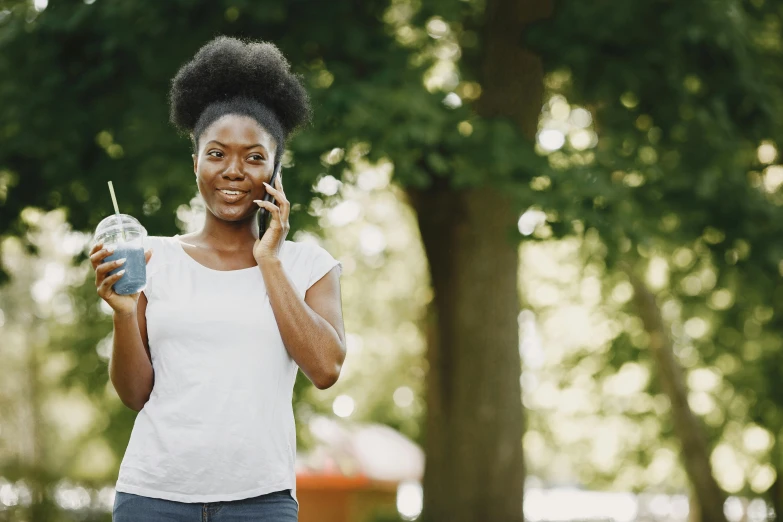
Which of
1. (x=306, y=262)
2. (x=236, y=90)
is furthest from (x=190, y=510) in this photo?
(x=236, y=90)

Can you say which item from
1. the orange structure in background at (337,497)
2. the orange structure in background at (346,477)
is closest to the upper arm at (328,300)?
the orange structure in background at (346,477)

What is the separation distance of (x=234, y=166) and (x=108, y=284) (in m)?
0.45

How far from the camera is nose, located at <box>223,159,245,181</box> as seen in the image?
2.67 metres

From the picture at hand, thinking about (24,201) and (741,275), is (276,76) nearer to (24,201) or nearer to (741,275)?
(24,201)

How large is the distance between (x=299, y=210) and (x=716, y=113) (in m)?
3.65

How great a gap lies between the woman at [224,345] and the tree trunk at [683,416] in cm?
1116

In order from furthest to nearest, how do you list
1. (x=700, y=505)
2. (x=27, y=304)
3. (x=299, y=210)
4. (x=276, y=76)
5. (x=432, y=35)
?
1. (x=27, y=304)
2. (x=700, y=505)
3. (x=432, y=35)
4. (x=299, y=210)
5. (x=276, y=76)

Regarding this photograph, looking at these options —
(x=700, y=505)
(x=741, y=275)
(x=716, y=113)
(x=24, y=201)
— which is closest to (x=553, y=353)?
(x=700, y=505)

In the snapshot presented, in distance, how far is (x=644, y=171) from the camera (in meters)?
8.55

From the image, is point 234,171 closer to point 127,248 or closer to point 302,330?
point 127,248

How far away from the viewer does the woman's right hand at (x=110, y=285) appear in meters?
2.45

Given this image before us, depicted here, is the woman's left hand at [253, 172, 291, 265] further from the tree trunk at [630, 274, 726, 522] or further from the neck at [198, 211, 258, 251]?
the tree trunk at [630, 274, 726, 522]

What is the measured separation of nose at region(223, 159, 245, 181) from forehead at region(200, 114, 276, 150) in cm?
6

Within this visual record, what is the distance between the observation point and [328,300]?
8.95 feet
